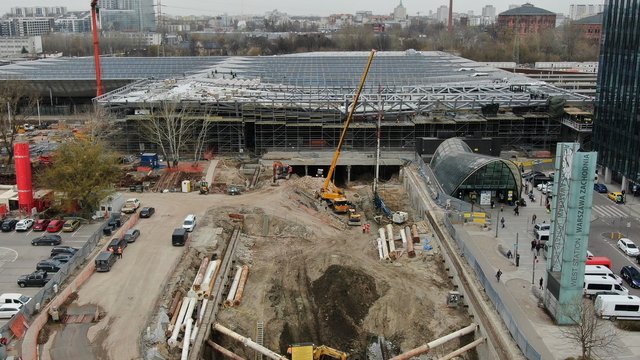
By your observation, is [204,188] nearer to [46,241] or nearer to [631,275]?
[46,241]

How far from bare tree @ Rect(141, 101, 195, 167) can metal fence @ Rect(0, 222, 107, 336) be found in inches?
657

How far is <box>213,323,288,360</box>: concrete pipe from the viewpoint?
26184 millimetres

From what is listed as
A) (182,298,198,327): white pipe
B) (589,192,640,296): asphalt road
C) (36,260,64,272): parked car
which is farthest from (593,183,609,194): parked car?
(36,260,64,272): parked car

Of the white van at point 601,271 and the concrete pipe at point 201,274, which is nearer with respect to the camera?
the white van at point 601,271

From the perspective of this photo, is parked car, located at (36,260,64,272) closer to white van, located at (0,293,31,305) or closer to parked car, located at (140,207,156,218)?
white van, located at (0,293,31,305)

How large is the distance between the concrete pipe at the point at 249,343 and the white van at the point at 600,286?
1368 centimetres

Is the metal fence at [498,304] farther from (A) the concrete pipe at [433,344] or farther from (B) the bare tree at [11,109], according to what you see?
(B) the bare tree at [11,109]

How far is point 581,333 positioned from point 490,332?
373 centimetres

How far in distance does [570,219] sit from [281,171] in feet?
97.6

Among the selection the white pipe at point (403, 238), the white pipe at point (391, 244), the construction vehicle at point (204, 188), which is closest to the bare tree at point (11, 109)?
the construction vehicle at point (204, 188)

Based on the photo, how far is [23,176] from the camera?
40.5 meters

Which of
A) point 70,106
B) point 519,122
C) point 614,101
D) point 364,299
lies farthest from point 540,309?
point 70,106

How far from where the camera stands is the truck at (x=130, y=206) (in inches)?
1628

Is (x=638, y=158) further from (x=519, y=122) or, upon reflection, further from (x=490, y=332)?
(x=490, y=332)
